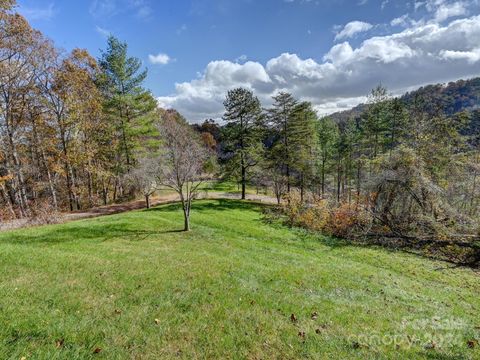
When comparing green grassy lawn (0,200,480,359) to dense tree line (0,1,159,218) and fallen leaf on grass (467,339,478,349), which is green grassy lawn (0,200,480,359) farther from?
dense tree line (0,1,159,218)

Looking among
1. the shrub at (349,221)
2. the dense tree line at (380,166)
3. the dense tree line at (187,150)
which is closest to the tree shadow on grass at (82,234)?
the dense tree line at (187,150)

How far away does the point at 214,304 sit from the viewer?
500 centimetres

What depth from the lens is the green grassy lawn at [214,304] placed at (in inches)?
148

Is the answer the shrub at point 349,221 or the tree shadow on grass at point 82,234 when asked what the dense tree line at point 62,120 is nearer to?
the tree shadow on grass at point 82,234

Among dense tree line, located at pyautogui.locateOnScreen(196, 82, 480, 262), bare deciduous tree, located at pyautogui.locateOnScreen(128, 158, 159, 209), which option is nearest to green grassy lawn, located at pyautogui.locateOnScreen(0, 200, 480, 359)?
dense tree line, located at pyautogui.locateOnScreen(196, 82, 480, 262)

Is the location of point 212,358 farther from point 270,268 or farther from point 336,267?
point 336,267

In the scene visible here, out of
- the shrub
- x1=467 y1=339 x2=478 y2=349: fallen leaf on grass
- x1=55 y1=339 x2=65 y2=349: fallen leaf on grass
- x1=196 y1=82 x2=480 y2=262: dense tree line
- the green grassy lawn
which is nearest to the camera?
x1=55 y1=339 x2=65 y2=349: fallen leaf on grass

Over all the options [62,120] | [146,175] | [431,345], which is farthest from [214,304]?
[62,120]

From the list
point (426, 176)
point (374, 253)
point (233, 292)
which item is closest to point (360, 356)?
point (233, 292)

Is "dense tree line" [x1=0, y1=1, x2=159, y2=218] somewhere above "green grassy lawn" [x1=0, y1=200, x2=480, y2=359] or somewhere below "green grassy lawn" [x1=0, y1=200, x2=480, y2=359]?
above

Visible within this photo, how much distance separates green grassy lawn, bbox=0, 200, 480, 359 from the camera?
377cm

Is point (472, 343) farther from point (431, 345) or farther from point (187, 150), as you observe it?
point (187, 150)

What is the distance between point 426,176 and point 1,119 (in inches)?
1080

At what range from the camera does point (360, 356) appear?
3.83 m
